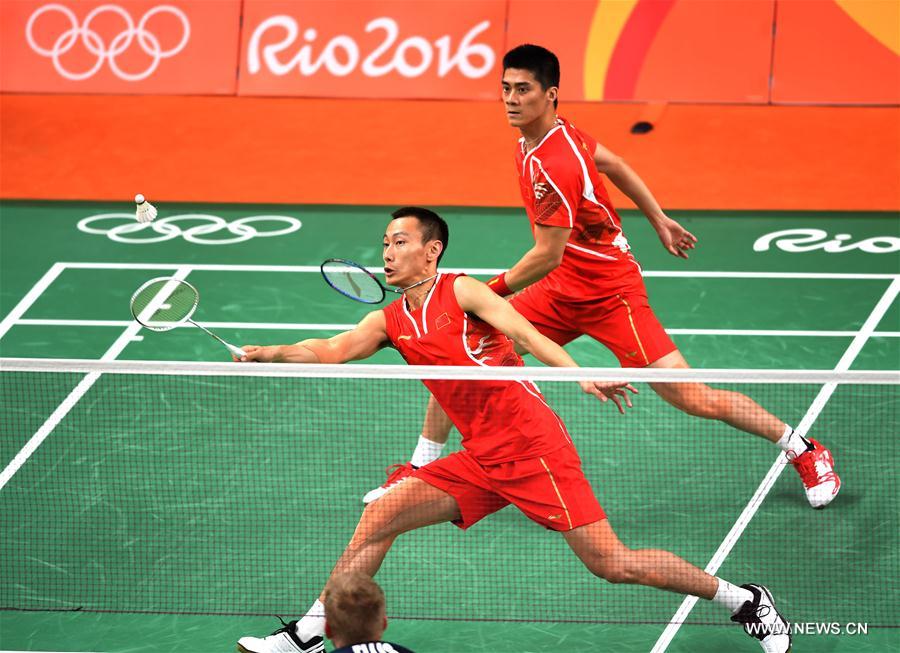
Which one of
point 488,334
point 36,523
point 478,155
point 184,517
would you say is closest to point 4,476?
point 36,523

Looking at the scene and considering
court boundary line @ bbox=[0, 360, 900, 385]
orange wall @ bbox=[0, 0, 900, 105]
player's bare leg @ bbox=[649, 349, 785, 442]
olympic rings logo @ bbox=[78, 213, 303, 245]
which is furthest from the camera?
orange wall @ bbox=[0, 0, 900, 105]

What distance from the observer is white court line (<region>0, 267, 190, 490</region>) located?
7223 mm

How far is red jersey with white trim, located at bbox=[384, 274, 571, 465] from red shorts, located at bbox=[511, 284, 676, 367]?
108cm

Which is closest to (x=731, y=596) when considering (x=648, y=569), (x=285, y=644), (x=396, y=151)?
(x=648, y=569)

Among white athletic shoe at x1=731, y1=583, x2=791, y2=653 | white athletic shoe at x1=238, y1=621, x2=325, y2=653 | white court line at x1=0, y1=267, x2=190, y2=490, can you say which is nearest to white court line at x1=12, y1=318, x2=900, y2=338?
white court line at x1=0, y1=267, x2=190, y2=490

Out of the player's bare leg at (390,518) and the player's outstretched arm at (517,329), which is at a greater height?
the player's outstretched arm at (517,329)

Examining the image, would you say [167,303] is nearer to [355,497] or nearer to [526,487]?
[355,497]

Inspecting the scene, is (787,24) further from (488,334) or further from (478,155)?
→ (488,334)

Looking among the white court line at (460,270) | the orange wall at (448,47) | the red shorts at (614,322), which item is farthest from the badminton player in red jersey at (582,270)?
the orange wall at (448,47)

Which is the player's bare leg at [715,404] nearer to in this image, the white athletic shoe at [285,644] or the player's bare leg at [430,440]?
the player's bare leg at [430,440]

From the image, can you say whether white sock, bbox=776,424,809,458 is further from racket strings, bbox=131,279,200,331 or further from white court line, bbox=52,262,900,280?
racket strings, bbox=131,279,200,331

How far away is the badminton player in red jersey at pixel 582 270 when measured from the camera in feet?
20.7

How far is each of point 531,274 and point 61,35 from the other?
6.58m

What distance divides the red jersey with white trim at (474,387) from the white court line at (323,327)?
3.12 meters
